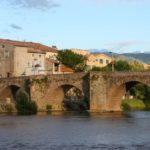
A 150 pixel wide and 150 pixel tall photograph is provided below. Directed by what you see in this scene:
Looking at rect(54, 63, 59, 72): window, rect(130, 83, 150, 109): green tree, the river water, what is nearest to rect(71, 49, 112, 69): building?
rect(54, 63, 59, 72): window

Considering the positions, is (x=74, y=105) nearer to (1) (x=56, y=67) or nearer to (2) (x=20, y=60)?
(2) (x=20, y=60)

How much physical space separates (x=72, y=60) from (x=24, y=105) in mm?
37580

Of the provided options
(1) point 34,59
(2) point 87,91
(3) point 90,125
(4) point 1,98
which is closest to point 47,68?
(1) point 34,59

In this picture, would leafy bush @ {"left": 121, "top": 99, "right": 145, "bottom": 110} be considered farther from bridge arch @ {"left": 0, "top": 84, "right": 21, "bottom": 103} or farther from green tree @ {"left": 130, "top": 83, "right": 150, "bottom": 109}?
bridge arch @ {"left": 0, "top": 84, "right": 21, "bottom": 103}

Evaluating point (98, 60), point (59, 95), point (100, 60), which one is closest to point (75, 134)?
point (59, 95)

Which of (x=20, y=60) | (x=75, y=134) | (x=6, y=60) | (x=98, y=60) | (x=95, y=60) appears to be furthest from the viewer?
(x=98, y=60)

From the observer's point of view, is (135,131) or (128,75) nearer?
(135,131)

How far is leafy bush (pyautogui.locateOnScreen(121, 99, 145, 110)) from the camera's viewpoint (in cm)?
9744

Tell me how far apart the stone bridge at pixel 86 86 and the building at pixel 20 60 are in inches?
229

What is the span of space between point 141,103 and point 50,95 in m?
21.6

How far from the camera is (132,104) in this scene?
332ft

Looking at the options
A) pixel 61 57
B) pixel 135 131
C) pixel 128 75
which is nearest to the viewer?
pixel 135 131

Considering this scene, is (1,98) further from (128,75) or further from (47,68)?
(128,75)

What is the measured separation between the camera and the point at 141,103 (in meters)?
105
